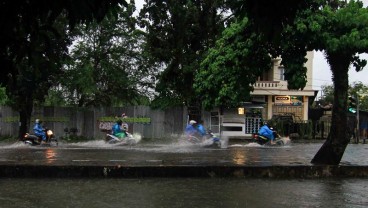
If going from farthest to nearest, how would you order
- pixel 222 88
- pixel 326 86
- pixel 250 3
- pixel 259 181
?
pixel 326 86
pixel 222 88
pixel 259 181
pixel 250 3

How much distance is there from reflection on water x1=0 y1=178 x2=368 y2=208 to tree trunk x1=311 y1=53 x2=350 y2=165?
139 centimetres

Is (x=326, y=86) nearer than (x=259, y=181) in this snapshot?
No

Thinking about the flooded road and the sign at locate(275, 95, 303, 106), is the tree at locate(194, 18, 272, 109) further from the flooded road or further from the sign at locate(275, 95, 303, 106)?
the sign at locate(275, 95, 303, 106)

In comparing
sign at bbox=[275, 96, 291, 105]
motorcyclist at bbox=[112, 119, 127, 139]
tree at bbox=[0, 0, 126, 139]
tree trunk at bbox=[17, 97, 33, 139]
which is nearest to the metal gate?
sign at bbox=[275, 96, 291, 105]

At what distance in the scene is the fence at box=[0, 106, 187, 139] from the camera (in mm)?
28984

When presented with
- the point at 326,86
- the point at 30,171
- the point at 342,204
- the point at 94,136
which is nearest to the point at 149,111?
the point at 94,136

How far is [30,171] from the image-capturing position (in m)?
11.4

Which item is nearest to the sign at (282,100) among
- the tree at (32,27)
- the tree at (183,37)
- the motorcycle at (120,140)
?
the tree at (183,37)

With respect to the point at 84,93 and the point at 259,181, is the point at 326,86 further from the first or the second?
the point at 259,181

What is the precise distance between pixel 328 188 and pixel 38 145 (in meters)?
16.0

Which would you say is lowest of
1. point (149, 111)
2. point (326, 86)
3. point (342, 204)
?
point (342, 204)

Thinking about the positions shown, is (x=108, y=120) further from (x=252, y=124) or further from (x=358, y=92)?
(x=358, y=92)

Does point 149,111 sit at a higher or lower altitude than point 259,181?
higher

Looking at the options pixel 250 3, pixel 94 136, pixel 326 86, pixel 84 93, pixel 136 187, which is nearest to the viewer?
pixel 250 3
